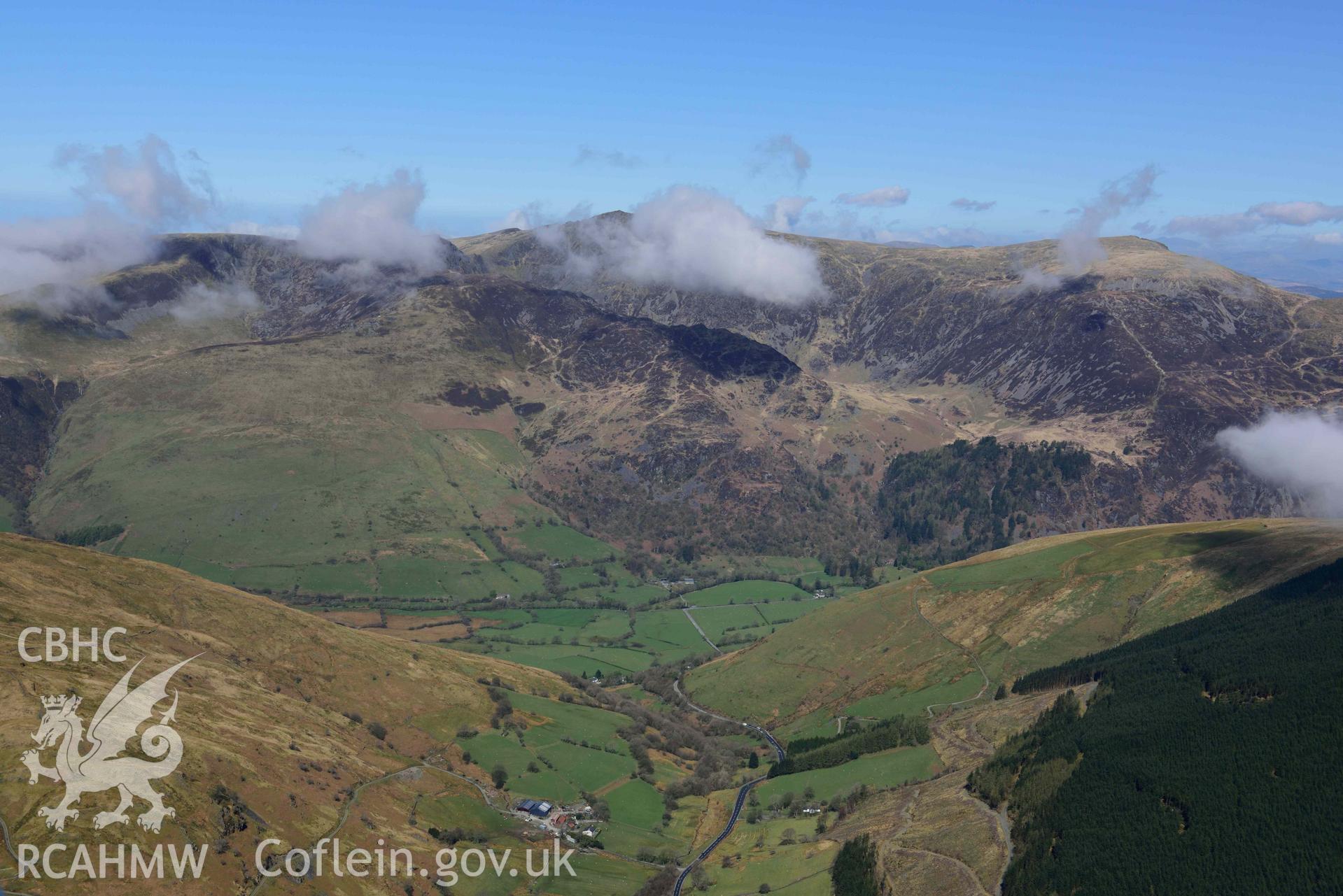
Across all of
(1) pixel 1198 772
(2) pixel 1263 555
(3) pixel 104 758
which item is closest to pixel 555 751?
(3) pixel 104 758

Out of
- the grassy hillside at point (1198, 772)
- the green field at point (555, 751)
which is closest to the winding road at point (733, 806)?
the green field at point (555, 751)

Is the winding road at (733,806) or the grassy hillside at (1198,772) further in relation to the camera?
the winding road at (733,806)

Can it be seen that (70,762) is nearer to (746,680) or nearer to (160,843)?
(160,843)

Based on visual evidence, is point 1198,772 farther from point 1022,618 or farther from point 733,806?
point 1022,618

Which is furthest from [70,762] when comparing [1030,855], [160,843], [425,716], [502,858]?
[1030,855]

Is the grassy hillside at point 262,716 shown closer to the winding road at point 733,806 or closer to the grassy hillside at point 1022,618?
the winding road at point 733,806

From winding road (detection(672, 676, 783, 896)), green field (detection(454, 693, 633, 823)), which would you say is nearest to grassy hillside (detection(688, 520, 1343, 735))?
winding road (detection(672, 676, 783, 896))

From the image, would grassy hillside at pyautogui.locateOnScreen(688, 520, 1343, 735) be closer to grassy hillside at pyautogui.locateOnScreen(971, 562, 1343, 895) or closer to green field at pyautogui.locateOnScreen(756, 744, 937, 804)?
green field at pyautogui.locateOnScreen(756, 744, 937, 804)
